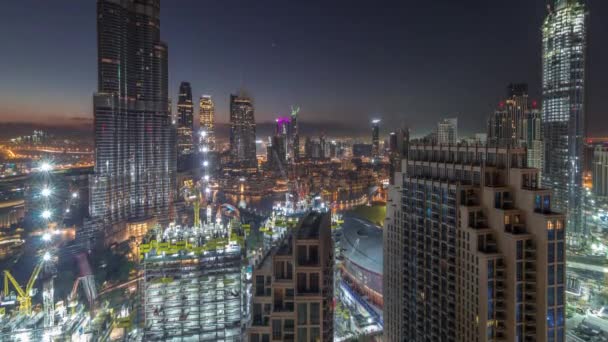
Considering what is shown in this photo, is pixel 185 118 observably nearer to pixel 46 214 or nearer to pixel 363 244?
pixel 46 214

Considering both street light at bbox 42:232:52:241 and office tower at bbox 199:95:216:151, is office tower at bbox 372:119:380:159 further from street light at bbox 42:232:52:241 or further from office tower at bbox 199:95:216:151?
street light at bbox 42:232:52:241

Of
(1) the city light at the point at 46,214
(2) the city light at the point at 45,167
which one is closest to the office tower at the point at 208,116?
(2) the city light at the point at 45,167

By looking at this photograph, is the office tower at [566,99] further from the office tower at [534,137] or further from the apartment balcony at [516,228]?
the apartment balcony at [516,228]

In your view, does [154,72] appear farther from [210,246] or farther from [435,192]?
[435,192]

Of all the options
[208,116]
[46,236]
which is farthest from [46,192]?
[208,116]

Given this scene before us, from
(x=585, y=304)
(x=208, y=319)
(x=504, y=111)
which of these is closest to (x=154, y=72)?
(x=208, y=319)
